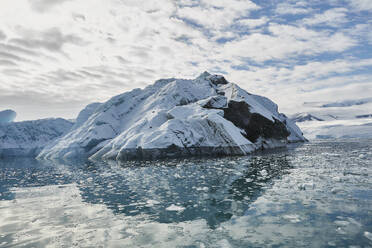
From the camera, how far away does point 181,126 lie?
3000 centimetres

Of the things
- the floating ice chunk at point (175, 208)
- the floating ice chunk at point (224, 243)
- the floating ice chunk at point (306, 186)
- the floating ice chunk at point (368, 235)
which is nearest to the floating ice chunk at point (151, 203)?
the floating ice chunk at point (175, 208)

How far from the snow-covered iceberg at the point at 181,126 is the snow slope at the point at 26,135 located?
1559 inches

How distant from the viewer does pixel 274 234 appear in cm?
537

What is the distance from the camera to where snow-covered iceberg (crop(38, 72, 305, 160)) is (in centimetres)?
2877

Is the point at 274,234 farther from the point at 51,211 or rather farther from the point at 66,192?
the point at 66,192

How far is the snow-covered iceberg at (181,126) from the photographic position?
28.8 m

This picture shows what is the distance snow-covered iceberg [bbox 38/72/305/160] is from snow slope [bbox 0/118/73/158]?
3961cm

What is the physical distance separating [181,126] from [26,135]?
87304 mm

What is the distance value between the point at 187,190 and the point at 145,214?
3.32m

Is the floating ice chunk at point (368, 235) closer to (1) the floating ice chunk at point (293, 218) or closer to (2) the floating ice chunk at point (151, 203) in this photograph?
(1) the floating ice chunk at point (293, 218)

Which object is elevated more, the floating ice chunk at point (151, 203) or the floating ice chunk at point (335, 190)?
the floating ice chunk at point (335, 190)

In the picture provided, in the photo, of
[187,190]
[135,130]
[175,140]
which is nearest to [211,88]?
[135,130]

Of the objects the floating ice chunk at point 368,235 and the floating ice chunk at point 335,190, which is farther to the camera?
the floating ice chunk at point 335,190

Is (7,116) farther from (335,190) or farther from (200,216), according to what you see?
(335,190)
